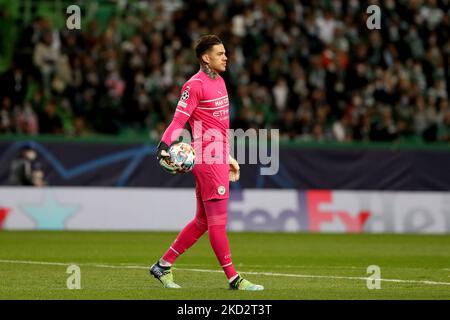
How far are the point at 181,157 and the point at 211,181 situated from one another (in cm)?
45

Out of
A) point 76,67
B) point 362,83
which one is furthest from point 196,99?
point 362,83

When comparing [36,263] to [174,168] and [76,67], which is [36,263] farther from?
[76,67]

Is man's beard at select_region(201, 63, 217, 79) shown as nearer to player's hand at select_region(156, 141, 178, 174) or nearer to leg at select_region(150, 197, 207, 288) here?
player's hand at select_region(156, 141, 178, 174)

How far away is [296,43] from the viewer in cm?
2811

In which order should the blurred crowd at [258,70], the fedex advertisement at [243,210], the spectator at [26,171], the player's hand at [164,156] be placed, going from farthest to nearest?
the blurred crowd at [258,70] < the spectator at [26,171] < the fedex advertisement at [243,210] < the player's hand at [164,156]

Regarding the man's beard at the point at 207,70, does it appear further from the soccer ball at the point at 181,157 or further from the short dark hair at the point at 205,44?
the soccer ball at the point at 181,157

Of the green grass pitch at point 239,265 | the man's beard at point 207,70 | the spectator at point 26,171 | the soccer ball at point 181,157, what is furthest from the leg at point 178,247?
the spectator at point 26,171

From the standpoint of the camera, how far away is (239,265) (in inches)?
611

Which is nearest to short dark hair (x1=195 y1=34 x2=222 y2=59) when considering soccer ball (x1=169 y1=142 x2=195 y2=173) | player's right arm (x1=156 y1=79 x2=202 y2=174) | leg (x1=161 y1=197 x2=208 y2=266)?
player's right arm (x1=156 y1=79 x2=202 y2=174)

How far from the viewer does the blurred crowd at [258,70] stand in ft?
83.0

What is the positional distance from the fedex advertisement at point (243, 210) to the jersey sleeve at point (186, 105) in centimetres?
1217

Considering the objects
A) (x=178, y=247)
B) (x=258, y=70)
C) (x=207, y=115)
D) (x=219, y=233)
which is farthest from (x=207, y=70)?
(x=258, y=70)

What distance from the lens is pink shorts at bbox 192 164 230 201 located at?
11430 millimetres
